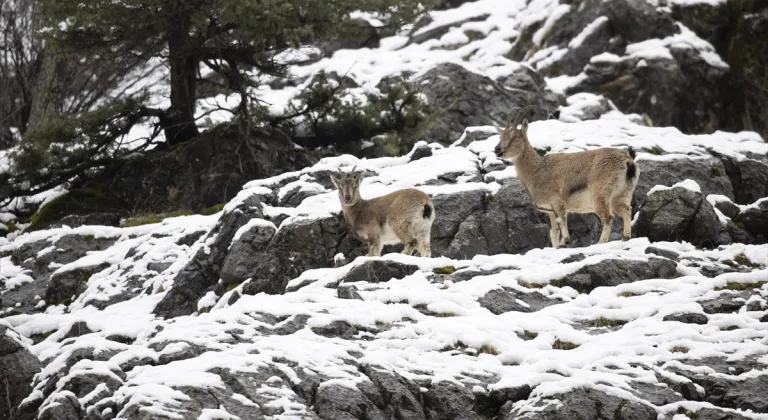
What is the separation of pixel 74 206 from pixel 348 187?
8699 mm

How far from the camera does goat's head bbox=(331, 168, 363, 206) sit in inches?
555

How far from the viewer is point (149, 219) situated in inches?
723

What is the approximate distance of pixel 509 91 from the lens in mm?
24062

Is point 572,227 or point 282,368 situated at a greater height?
point 282,368

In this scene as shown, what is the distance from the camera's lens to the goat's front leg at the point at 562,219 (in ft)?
44.1

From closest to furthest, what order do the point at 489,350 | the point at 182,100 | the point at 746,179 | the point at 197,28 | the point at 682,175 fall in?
the point at 489,350 < the point at 682,175 < the point at 746,179 < the point at 197,28 < the point at 182,100

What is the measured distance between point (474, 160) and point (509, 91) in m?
8.35

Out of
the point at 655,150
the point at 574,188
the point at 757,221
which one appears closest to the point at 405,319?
the point at 574,188

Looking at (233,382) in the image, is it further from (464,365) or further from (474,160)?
(474,160)

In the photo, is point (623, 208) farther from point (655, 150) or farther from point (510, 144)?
point (655, 150)

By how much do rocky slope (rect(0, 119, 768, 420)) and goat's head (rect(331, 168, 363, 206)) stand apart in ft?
2.14

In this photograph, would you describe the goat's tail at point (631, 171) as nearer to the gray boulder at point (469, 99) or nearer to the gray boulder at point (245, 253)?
the gray boulder at point (245, 253)

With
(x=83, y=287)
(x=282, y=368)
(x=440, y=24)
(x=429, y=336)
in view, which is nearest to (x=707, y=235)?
(x=429, y=336)

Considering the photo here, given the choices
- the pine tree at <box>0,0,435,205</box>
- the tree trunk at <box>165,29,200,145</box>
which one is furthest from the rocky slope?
the tree trunk at <box>165,29,200,145</box>
